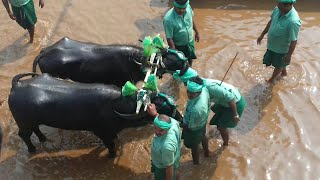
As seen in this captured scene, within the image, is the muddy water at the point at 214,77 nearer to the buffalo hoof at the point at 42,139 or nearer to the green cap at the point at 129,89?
the buffalo hoof at the point at 42,139

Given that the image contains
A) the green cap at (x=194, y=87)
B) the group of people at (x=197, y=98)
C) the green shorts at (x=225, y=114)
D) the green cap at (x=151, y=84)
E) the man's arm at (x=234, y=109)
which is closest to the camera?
the group of people at (x=197, y=98)

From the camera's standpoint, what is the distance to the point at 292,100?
7.05 meters

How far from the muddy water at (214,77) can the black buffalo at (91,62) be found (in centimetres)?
96

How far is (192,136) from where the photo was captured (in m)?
5.27

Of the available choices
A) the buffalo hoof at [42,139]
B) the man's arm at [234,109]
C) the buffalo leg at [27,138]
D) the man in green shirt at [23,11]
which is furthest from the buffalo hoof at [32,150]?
the man's arm at [234,109]

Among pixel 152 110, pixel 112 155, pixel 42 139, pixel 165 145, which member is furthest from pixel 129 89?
pixel 42 139

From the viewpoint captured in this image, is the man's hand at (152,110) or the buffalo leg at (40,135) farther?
the buffalo leg at (40,135)

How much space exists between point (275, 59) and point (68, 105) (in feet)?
12.2

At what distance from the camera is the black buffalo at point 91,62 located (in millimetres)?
6359

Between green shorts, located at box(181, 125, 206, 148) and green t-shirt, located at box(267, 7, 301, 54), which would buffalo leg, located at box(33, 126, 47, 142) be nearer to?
green shorts, located at box(181, 125, 206, 148)

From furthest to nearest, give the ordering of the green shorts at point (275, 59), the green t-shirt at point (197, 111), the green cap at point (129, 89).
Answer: the green shorts at point (275, 59)
the green cap at point (129, 89)
the green t-shirt at point (197, 111)

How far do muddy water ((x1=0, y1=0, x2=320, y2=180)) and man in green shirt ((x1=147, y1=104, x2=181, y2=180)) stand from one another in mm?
1099

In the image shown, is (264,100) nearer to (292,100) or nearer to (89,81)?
(292,100)

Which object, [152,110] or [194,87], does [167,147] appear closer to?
[152,110]
